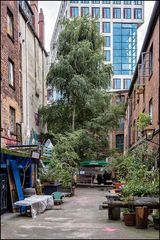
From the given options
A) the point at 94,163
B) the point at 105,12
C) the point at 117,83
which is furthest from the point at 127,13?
the point at 94,163

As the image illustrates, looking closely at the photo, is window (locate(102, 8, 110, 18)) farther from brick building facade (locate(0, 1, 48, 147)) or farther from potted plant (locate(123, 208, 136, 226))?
potted plant (locate(123, 208, 136, 226))

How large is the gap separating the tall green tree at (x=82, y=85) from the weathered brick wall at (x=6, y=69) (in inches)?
406

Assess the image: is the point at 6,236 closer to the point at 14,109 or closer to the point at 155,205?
the point at 155,205

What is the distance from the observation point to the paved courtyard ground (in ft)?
33.1

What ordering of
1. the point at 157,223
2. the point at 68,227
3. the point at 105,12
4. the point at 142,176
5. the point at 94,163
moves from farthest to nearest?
the point at 105,12 → the point at 94,163 → the point at 142,176 → the point at 68,227 → the point at 157,223

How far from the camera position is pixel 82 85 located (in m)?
31.8

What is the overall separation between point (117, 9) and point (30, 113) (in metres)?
77.2

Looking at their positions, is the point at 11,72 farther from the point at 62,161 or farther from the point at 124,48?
the point at 124,48

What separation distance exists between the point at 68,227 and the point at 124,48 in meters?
90.6

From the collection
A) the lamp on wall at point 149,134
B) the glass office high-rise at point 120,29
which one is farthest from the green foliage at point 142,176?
the glass office high-rise at point 120,29

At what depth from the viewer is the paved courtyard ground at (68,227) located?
33.1 feet

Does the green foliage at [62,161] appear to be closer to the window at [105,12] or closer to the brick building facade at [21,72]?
the brick building facade at [21,72]

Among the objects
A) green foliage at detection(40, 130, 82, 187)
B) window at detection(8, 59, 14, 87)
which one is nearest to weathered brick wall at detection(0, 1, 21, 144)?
window at detection(8, 59, 14, 87)

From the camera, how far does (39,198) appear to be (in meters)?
15.4
